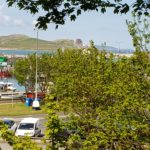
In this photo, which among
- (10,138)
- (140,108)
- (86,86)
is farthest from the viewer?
(86,86)

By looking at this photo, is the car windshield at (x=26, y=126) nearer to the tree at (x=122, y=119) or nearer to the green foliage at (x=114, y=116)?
the green foliage at (x=114, y=116)

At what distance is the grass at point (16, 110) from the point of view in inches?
2073

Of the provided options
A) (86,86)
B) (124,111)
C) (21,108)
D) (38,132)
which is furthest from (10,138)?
(21,108)

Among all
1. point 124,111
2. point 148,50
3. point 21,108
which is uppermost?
point 148,50

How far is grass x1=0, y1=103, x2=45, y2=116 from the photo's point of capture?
52.7 meters

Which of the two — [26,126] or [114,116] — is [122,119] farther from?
[26,126]

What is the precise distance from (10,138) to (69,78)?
58.6 feet

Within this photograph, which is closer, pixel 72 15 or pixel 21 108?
pixel 72 15

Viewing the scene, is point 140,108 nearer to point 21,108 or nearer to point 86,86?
point 86,86

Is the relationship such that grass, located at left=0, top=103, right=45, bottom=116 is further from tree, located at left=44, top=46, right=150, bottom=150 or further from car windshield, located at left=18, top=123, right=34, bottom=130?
tree, located at left=44, top=46, right=150, bottom=150

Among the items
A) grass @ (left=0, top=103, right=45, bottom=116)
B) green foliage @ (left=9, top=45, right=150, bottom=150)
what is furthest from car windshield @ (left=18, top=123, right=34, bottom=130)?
grass @ (left=0, top=103, right=45, bottom=116)

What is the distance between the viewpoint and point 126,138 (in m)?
16.7

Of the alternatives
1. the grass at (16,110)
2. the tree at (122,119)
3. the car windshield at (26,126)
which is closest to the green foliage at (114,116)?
the tree at (122,119)

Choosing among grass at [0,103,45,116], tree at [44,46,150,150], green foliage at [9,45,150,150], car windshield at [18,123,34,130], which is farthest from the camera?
grass at [0,103,45,116]
